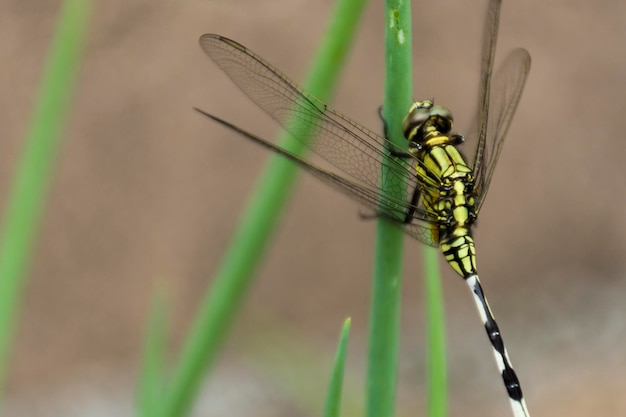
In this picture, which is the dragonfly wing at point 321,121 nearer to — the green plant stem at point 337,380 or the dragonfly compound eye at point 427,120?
the dragonfly compound eye at point 427,120

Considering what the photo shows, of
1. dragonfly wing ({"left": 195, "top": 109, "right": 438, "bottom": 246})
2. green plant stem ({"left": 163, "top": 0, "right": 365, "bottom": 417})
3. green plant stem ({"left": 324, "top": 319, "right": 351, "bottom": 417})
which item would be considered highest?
dragonfly wing ({"left": 195, "top": 109, "right": 438, "bottom": 246})

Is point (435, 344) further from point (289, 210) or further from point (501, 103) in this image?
point (289, 210)

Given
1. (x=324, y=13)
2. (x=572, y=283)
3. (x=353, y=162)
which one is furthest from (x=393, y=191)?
(x=572, y=283)

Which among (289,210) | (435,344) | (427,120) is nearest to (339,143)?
(427,120)

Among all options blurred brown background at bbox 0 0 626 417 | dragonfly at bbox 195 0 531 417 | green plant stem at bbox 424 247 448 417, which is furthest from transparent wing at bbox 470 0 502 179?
blurred brown background at bbox 0 0 626 417

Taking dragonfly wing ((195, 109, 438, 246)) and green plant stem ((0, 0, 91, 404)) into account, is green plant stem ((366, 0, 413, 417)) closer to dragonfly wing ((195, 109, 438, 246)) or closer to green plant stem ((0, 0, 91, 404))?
dragonfly wing ((195, 109, 438, 246))

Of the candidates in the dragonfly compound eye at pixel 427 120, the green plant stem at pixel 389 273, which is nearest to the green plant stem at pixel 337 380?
the green plant stem at pixel 389 273
